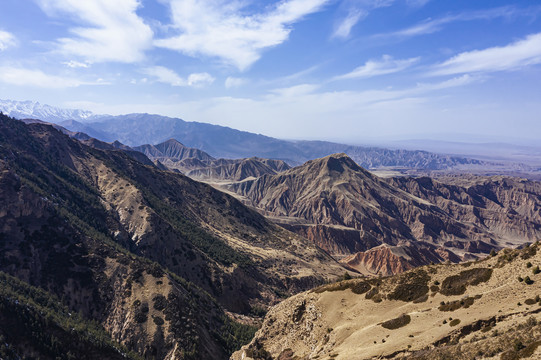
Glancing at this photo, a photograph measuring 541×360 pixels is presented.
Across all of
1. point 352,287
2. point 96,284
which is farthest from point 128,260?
point 352,287

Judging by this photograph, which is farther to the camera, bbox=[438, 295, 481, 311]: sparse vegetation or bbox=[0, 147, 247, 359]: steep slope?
bbox=[0, 147, 247, 359]: steep slope

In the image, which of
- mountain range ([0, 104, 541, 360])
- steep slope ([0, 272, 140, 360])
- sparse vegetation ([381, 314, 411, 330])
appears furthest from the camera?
steep slope ([0, 272, 140, 360])

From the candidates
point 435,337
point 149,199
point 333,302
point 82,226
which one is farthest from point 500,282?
point 149,199

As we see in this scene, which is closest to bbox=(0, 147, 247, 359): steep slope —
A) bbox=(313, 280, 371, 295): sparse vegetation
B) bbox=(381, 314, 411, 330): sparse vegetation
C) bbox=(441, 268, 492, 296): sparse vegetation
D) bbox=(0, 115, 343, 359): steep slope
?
bbox=(0, 115, 343, 359): steep slope

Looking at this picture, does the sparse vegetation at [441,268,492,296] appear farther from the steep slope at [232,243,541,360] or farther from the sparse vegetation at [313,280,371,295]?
the sparse vegetation at [313,280,371,295]

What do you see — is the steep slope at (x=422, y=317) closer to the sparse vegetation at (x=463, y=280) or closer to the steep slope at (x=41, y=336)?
the sparse vegetation at (x=463, y=280)
